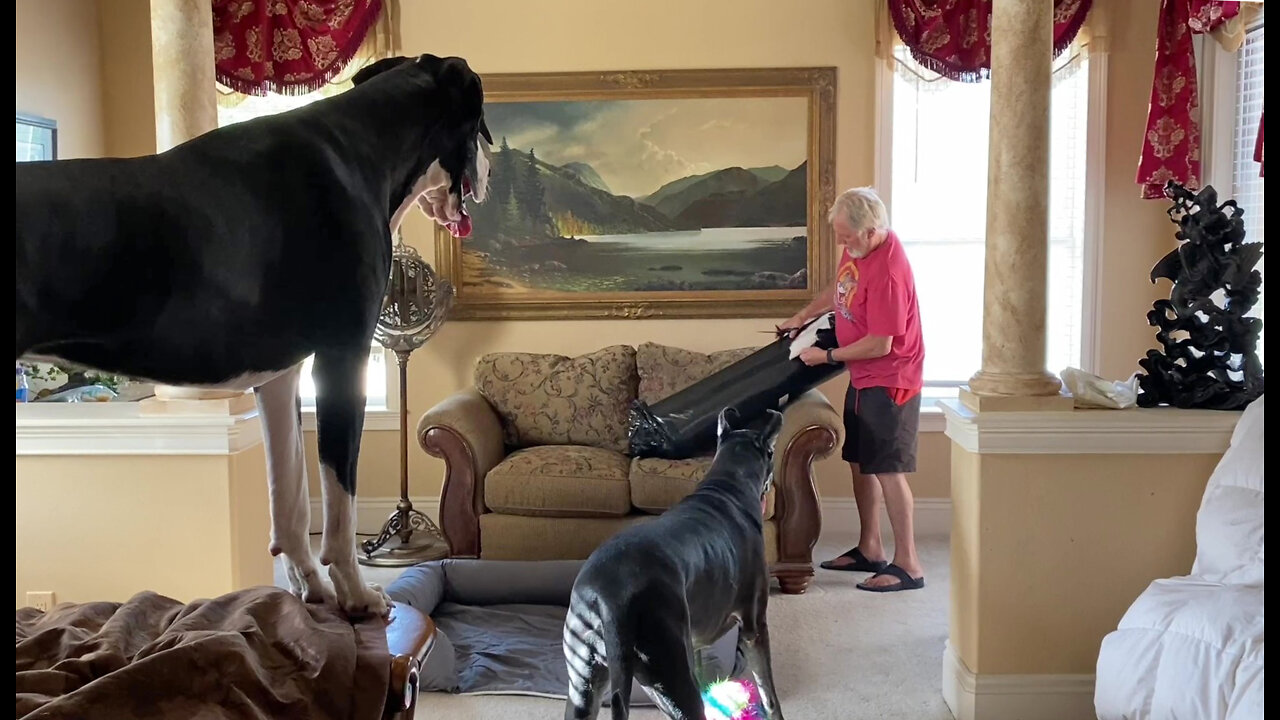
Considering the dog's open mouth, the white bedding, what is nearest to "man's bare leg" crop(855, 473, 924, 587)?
the white bedding

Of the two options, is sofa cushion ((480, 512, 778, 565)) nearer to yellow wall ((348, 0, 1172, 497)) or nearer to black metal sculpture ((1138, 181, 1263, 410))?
yellow wall ((348, 0, 1172, 497))

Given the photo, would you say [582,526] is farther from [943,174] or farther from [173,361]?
[173,361]

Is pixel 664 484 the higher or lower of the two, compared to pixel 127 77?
lower

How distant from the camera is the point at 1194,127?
465 cm

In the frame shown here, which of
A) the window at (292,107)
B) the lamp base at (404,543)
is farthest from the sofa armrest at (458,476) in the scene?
the window at (292,107)

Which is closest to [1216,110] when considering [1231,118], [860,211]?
[1231,118]

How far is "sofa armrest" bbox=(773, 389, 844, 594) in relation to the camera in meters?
4.21

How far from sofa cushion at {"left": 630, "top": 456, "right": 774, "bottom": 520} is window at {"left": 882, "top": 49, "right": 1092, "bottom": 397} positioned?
5.05 feet

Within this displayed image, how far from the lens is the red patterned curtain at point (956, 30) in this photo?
4746mm

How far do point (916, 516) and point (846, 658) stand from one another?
Result: 1729 millimetres

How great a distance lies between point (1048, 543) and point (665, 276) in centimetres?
265

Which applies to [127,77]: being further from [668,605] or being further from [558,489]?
[668,605]

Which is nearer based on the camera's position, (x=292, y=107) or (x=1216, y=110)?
(x=1216, y=110)

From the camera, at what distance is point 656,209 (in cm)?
518
